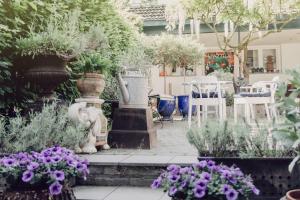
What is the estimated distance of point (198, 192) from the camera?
242 centimetres

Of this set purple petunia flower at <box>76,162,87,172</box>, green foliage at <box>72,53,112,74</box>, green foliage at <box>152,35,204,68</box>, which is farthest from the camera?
green foliage at <box>152,35,204,68</box>

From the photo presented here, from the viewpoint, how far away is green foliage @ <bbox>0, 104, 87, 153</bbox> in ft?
12.2

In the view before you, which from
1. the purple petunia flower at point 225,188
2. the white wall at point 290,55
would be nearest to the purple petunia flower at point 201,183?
the purple petunia flower at point 225,188

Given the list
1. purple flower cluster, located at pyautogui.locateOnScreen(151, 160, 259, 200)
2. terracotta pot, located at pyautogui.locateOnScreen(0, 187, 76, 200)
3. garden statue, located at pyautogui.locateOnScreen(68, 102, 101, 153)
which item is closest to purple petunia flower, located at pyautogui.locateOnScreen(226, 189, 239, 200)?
purple flower cluster, located at pyautogui.locateOnScreen(151, 160, 259, 200)

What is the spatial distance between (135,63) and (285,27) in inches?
338

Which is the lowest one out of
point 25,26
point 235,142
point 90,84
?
point 235,142

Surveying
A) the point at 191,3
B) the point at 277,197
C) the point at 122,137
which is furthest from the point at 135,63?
the point at 191,3

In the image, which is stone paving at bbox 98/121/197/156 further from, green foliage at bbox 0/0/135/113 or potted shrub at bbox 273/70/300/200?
potted shrub at bbox 273/70/300/200

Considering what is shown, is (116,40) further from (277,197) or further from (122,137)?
(277,197)

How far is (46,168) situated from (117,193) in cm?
101

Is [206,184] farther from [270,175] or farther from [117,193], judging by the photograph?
[117,193]

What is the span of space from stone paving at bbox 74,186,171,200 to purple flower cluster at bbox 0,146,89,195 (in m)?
0.61

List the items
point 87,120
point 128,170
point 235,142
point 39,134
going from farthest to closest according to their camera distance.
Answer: point 87,120
point 128,170
point 39,134
point 235,142

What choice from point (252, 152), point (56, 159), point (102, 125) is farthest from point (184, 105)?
point (56, 159)
